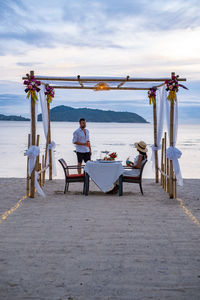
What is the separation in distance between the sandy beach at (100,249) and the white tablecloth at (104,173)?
1.43 ft

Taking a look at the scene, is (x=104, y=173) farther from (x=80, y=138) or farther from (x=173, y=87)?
(x=80, y=138)

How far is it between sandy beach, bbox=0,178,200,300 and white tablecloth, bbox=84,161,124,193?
1.43 feet

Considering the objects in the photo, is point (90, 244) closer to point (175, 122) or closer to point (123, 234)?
point (123, 234)

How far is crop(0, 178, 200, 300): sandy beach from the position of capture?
3422mm

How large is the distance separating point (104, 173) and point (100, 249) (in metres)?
3.85

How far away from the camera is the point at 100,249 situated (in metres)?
4.57

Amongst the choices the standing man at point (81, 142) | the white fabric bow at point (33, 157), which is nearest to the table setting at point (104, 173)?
the white fabric bow at point (33, 157)

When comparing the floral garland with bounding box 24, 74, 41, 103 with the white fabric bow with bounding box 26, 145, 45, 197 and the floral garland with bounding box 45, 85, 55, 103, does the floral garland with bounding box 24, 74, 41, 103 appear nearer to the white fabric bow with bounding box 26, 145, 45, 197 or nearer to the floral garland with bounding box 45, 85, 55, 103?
the white fabric bow with bounding box 26, 145, 45, 197

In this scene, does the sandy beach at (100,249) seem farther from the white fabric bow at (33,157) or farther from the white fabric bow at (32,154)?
the white fabric bow at (32,154)

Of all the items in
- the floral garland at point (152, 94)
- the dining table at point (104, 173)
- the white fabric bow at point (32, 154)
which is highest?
the floral garland at point (152, 94)

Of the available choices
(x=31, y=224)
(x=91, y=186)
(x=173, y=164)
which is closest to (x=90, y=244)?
(x=31, y=224)

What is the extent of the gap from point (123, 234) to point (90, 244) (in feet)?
2.06

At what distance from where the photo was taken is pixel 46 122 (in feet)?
31.6

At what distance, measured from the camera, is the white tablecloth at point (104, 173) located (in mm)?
8375
